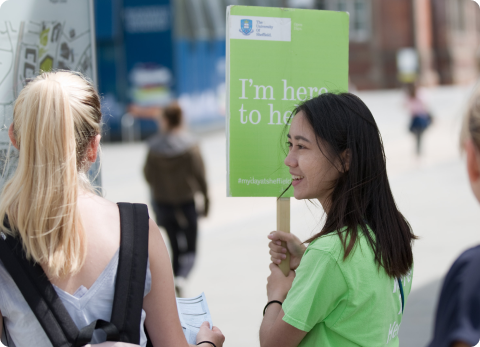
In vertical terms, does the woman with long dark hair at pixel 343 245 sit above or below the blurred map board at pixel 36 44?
below

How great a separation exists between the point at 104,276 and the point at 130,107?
60.7ft

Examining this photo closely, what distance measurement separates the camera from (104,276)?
1.53 metres

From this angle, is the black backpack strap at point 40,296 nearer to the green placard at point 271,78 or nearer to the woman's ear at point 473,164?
the green placard at point 271,78

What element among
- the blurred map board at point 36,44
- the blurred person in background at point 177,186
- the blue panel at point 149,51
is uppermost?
the blue panel at point 149,51

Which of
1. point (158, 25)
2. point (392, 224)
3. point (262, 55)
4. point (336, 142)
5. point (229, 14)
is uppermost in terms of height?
point (158, 25)

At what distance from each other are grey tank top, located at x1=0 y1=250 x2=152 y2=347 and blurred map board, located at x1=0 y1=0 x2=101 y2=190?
2.24 ft

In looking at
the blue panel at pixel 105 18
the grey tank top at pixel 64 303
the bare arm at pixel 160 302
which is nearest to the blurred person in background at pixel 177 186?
the bare arm at pixel 160 302

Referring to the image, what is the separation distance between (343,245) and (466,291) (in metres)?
0.51

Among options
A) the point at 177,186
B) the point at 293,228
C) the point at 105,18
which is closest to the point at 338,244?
the point at 177,186

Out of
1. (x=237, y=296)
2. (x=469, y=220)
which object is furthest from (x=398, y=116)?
(x=237, y=296)

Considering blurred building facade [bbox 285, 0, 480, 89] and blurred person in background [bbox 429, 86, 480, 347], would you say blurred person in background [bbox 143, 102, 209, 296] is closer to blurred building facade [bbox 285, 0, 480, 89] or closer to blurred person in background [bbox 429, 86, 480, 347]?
blurred person in background [bbox 429, 86, 480, 347]

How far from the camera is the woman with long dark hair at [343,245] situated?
165cm

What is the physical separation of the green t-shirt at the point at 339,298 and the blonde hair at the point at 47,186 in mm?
644

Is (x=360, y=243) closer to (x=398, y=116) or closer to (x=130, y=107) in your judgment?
(x=130, y=107)
